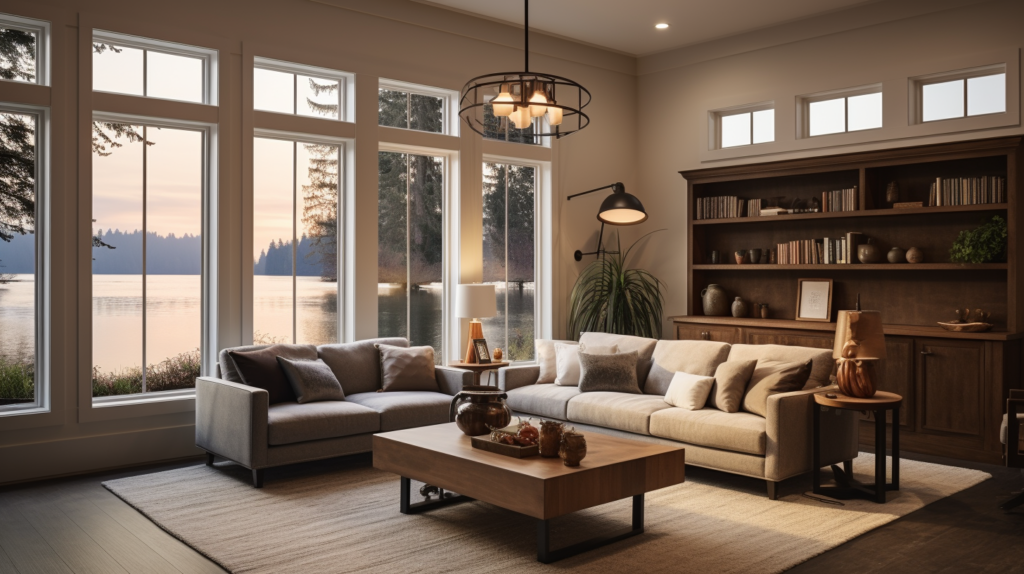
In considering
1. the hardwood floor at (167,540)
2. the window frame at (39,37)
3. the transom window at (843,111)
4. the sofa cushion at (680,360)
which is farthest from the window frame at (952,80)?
the window frame at (39,37)

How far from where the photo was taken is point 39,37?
5.25m

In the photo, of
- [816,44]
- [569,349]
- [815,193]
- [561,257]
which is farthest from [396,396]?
[816,44]

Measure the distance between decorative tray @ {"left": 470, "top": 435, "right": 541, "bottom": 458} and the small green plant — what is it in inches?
157

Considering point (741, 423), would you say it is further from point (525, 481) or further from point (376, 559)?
point (376, 559)

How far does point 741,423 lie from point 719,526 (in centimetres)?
86

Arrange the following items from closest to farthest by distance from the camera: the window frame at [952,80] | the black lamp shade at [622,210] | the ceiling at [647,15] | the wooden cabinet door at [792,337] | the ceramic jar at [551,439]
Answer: the ceramic jar at [551,439]
the window frame at [952,80]
the wooden cabinet door at [792,337]
the ceiling at [647,15]
the black lamp shade at [622,210]

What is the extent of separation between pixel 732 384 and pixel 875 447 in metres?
0.91

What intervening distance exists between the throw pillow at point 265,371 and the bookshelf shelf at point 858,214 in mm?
4226

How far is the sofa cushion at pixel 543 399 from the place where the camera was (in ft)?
19.8

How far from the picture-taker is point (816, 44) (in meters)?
7.20

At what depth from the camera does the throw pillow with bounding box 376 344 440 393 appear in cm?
612

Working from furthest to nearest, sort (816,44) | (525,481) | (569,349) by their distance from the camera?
(816,44), (569,349), (525,481)

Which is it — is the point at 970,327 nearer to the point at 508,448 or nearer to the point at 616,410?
the point at 616,410

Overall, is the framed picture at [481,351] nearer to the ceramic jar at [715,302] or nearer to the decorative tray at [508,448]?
the decorative tray at [508,448]
